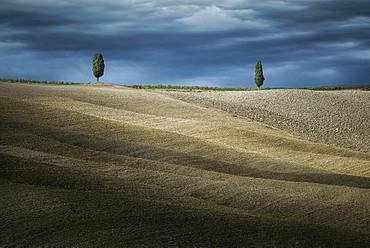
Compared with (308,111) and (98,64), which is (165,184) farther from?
(98,64)

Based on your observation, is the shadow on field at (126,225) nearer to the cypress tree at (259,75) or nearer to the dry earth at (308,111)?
the dry earth at (308,111)

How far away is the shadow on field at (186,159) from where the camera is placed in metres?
14.3

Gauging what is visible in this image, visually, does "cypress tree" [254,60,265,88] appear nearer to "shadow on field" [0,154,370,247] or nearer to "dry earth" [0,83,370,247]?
"dry earth" [0,83,370,247]

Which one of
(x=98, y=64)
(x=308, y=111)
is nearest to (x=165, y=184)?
(x=308, y=111)

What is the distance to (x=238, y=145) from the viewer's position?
18.9 meters

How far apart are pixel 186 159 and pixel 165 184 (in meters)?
3.48

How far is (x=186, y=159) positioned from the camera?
15.8 meters

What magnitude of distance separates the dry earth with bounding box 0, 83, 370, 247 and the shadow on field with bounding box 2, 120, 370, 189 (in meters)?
0.03

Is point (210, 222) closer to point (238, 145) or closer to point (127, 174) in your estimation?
point (127, 174)

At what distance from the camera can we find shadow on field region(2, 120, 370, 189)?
14.3 metres

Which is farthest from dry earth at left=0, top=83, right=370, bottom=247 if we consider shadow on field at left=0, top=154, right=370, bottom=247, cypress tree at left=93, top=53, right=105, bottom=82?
cypress tree at left=93, top=53, right=105, bottom=82

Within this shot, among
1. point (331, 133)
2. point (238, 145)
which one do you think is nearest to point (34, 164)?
point (238, 145)

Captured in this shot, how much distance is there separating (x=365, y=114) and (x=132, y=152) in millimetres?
18585

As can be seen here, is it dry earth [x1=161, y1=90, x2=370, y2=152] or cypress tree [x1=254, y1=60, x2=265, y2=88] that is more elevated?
cypress tree [x1=254, y1=60, x2=265, y2=88]
